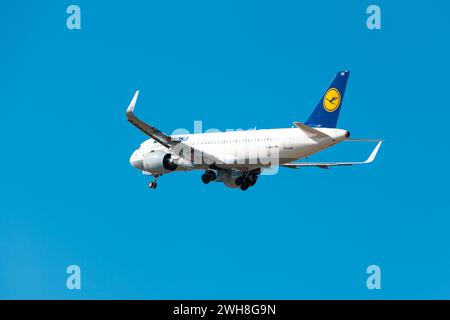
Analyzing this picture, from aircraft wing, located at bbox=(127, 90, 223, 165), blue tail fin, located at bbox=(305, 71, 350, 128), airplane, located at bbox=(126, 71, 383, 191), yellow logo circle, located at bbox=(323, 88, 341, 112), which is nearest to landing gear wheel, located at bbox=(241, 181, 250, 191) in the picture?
airplane, located at bbox=(126, 71, 383, 191)

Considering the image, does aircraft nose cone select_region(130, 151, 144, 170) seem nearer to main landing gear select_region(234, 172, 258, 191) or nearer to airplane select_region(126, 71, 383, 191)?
airplane select_region(126, 71, 383, 191)

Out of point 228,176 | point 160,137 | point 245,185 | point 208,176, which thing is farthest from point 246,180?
point 160,137

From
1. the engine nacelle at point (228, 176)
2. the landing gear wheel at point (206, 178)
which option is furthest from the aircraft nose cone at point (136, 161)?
the engine nacelle at point (228, 176)

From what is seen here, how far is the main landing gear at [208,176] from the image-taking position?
72.9m

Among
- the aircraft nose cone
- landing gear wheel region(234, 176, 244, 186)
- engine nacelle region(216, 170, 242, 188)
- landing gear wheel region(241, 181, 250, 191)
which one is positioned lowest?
landing gear wheel region(241, 181, 250, 191)

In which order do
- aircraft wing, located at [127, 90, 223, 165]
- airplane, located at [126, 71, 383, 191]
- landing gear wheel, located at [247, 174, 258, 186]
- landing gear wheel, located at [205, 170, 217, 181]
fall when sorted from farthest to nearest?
landing gear wheel, located at [247, 174, 258, 186], landing gear wheel, located at [205, 170, 217, 181], airplane, located at [126, 71, 383, 191], aircraft wing, located at [127, 90, 223, 165]

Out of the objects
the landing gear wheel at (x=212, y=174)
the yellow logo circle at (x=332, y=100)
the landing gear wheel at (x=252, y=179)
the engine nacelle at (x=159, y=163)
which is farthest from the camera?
the engine nacelle at (x=159, y=163)

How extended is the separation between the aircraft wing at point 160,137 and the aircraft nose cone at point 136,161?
653cm

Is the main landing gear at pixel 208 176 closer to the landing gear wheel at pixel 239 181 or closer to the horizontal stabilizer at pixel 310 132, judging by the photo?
the landing gear wheel at pixel 239 181

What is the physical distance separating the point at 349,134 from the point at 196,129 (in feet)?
49.0

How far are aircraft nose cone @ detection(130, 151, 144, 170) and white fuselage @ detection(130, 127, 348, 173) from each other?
270 centimetres

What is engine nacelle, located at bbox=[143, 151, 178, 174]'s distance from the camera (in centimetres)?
7388

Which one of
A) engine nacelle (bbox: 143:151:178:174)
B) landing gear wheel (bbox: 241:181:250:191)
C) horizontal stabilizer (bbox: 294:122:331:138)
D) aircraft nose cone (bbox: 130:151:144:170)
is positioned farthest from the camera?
aircraft nose cone (bbox: 130:151:144:170)

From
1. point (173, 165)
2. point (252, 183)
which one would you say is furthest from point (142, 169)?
point (252, 183)
